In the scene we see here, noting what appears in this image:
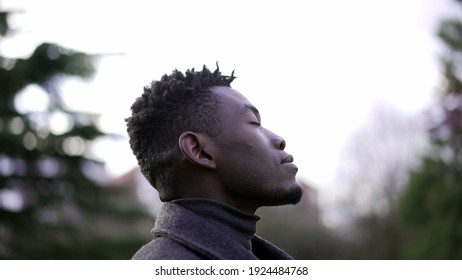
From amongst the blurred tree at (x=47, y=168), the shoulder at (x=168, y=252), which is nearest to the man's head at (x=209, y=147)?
the shoulder at (x=168, y=252)

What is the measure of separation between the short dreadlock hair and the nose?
0.20 meters

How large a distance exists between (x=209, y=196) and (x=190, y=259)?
240 millimetres

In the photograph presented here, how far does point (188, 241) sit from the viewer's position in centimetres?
227

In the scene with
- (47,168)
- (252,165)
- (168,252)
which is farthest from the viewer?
(47,168)

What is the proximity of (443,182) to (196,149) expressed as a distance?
13029 mm

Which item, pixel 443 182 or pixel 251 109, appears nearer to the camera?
pixel 251 109

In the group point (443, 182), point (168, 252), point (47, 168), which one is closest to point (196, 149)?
point (168, 252)

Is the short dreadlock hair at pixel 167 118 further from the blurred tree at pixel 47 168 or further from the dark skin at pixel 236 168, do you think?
the blurred tree at pixel 47 168

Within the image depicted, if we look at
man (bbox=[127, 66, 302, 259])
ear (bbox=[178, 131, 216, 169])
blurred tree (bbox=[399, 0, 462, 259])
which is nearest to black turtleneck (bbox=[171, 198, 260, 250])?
man (bbox=[127, 66, 302, 259])

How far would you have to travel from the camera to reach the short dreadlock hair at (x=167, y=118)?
2.43 m

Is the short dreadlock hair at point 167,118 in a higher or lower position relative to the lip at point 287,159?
higher

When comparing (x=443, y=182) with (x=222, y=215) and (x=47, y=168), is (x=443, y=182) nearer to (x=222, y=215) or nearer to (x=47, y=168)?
(x=47, y=168)

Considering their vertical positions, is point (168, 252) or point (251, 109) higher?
point (251, 109)
